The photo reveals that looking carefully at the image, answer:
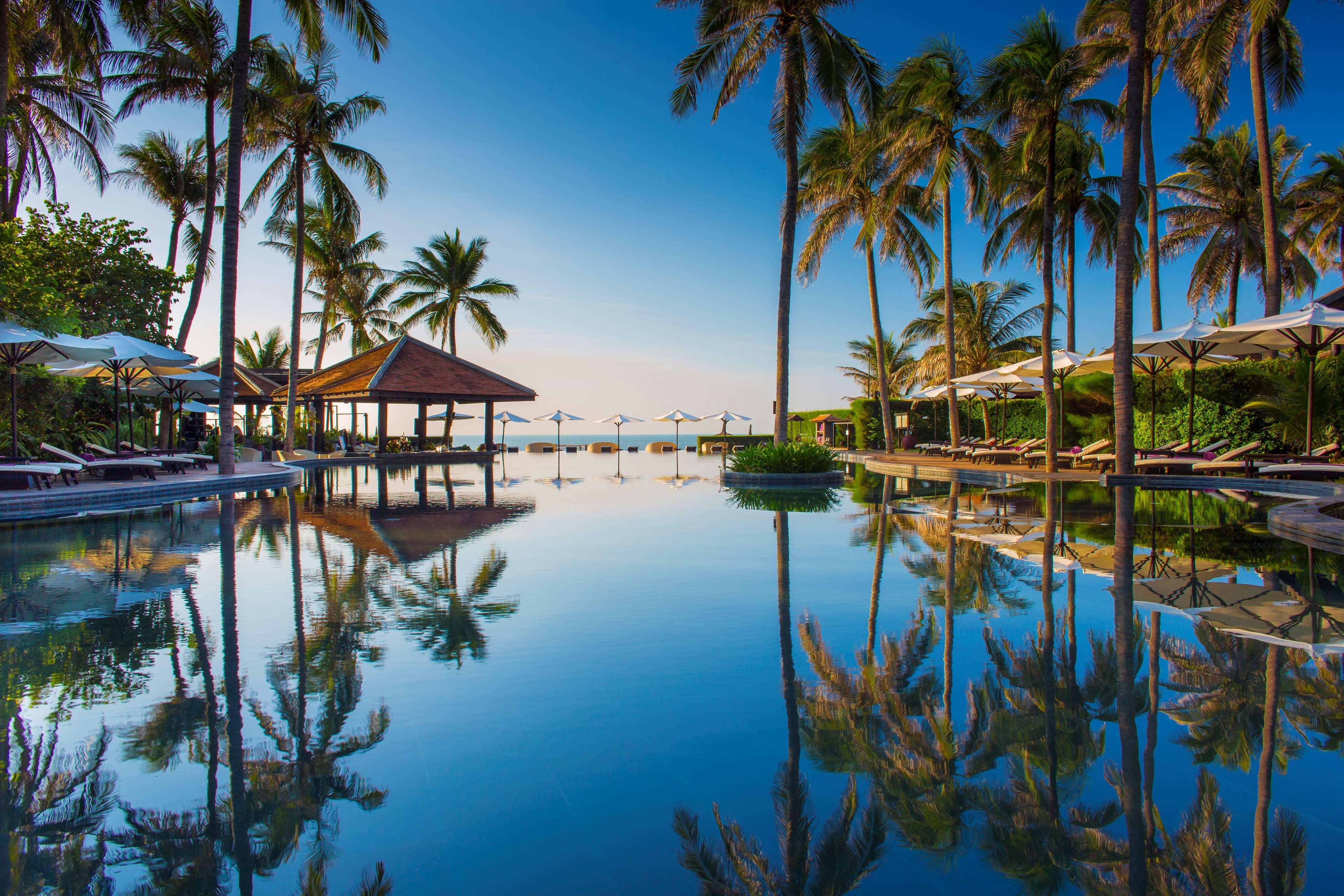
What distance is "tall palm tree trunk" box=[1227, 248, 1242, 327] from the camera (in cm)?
2712

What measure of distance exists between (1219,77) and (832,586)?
20.5m

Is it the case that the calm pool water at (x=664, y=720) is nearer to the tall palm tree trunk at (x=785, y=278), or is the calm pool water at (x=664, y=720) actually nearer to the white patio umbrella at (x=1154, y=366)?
the white patio umbrella at (x=1154, y=366)

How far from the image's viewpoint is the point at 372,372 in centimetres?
2733

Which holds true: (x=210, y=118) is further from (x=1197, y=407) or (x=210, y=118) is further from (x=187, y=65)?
(x=1197, y=407)

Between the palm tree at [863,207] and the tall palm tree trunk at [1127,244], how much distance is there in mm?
8279


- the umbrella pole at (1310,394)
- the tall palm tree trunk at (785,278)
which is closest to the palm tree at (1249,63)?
the umbrella pole at (1310,394)

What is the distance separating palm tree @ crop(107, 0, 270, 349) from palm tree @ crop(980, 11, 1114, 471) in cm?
1924

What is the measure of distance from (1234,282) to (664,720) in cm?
3313

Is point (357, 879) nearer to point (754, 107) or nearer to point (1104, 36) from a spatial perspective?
point (754, 107)

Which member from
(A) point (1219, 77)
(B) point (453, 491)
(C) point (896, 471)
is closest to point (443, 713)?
(B) point (453, 491)

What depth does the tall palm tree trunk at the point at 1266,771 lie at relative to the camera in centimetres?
222

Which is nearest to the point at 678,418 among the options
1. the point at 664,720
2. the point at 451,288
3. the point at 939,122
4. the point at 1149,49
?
the point at 451,288

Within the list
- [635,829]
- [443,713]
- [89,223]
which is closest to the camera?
[635,829]

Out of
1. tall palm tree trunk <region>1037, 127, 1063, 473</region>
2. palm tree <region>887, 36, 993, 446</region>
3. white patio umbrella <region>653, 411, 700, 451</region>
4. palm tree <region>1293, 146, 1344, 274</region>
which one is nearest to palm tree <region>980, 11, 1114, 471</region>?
tall palm tree trunk <region>1037, 127, 1063, 473</region>
